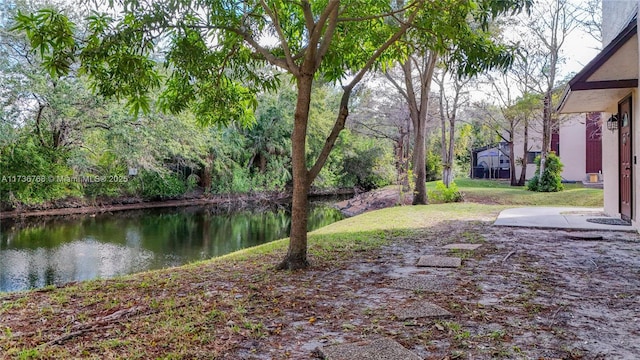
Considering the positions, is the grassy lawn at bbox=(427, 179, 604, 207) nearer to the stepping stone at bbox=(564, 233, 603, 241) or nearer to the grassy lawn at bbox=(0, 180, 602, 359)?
the stepping stone at bbox=(564, 233, 603, 241)

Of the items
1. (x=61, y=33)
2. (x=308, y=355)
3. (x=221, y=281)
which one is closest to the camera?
(x=308, y=355)

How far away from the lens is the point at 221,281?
471 cm

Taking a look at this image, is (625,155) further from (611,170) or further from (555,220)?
(555,220)

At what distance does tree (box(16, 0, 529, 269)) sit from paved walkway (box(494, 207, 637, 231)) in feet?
13.8

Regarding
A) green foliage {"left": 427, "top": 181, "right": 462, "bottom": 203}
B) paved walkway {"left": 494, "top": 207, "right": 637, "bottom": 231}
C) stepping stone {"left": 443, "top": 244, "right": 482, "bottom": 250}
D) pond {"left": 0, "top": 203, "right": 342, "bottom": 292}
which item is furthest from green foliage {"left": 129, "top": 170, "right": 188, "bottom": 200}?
stepping stone {"left": 443, "top": 244, "right": 482, "bottom": 250}

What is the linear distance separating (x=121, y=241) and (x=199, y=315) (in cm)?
1075

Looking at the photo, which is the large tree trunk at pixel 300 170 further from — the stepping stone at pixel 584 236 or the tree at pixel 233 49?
the stepping stone at pixel 584 236

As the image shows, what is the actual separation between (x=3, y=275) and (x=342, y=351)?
917 centimetres

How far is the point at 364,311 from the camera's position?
3439 mm

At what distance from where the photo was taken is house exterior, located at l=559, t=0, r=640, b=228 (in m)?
6.47

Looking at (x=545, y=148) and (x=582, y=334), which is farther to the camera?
(x=545, y=148)

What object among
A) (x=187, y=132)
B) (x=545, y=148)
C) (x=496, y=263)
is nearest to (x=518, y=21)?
(x=545, y=148)

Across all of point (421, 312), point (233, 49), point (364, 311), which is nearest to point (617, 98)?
point (233, 49)

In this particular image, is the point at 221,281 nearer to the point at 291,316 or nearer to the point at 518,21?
the point at 291,316
